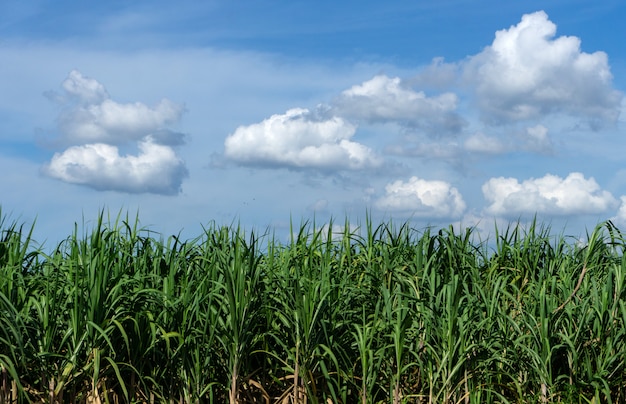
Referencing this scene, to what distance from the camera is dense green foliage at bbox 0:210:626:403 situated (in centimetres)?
554

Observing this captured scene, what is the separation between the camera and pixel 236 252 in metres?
5.87

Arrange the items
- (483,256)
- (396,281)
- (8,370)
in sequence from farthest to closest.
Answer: (483,256) → (396,281) → (8,370)

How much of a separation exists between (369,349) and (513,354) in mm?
1099

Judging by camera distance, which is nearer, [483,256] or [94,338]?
[94,338]

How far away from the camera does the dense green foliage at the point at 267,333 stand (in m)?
5.54

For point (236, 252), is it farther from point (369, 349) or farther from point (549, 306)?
point (549, 306)

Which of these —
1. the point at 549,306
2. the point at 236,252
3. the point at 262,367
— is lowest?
the point at 262,367

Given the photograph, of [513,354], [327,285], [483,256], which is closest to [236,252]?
[327,285]

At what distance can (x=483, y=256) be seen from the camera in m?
7.71

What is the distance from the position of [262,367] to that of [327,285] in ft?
2.66

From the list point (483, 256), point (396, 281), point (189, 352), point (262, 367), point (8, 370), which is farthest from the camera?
point (483, 256)

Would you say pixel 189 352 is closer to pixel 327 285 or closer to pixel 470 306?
pixel 327 285

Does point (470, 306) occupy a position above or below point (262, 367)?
above

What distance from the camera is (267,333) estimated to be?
5859 millimetres
